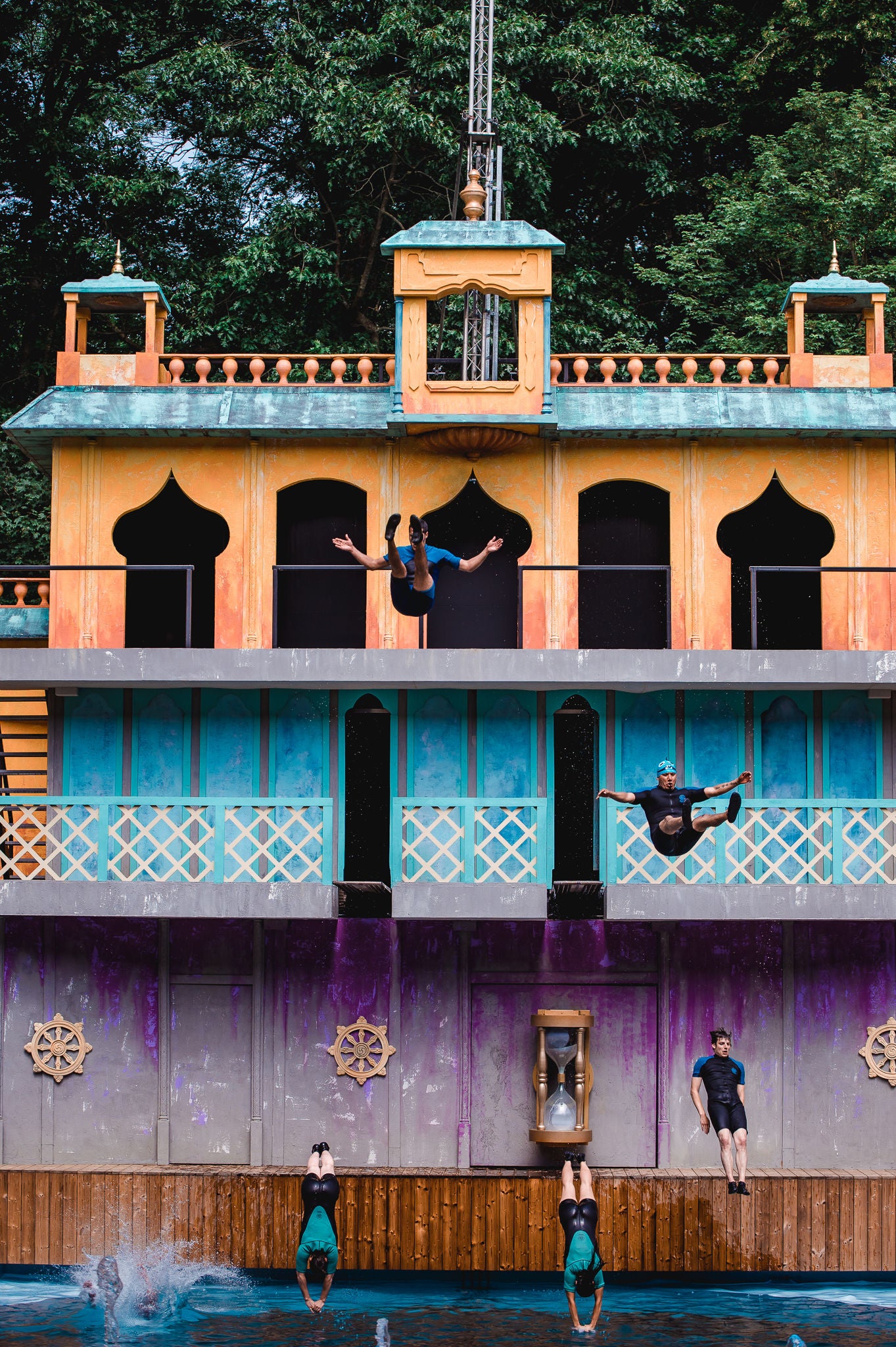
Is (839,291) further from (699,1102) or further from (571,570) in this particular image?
(699,1102)

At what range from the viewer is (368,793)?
20.7 metres

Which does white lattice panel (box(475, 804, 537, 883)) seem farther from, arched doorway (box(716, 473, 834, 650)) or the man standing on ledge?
arched doorway (box(716, 473, 834, 650))

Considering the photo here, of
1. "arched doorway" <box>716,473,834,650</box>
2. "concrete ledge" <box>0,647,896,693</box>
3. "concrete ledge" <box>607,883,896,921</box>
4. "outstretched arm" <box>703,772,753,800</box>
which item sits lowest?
"concrete ledge" <box>607,883,896,921</box>

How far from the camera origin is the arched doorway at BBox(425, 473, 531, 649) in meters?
20.7

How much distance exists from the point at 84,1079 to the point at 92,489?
696 cm

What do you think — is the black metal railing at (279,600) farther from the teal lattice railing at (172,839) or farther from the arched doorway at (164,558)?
the teal lattice railing at (172,839)

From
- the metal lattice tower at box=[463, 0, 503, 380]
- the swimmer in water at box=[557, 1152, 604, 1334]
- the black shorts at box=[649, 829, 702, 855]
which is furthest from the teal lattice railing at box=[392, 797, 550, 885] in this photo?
the metal lattice tower at box=[463, 0, 503, 380]

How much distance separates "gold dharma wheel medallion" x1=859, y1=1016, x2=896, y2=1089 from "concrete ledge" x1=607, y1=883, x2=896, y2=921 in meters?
1.79

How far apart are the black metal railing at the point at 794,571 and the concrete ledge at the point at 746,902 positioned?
9.19 feet

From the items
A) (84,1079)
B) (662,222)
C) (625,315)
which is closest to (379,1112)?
(84,1079)

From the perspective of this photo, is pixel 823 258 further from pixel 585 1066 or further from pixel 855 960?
pixel 585 1066

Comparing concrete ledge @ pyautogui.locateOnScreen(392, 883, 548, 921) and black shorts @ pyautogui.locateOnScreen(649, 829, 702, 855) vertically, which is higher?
black shorts @ pyautogui.locateOnScreen(649, 829, 702, 855)

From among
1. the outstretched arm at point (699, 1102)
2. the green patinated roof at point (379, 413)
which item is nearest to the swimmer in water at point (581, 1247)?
the outstretched arm at point (699, 1102)

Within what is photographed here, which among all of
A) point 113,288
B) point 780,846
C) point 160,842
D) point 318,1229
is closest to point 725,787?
point 780,846
